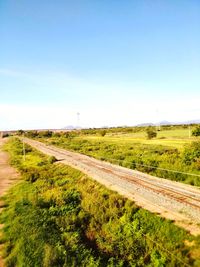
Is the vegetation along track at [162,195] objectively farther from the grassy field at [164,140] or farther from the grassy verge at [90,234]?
the grassy field at [164,140]

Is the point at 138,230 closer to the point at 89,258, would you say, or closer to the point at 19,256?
the point at 89,258

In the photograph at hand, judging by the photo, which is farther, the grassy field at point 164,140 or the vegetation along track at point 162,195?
the grassy field at point 164,140

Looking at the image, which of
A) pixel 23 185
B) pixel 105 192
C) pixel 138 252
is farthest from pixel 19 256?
pixel 23 185

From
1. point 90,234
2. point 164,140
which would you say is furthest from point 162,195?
point 164,140

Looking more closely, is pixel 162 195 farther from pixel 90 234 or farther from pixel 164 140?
pixel 164 140

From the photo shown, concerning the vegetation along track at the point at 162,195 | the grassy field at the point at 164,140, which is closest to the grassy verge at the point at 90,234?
the vegetation along track at the point at 162,195

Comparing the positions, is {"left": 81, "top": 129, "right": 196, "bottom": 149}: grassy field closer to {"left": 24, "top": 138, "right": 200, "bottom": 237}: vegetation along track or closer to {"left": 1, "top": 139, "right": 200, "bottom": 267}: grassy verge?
{"left": 24, "top": 138, "right": 200, "bottom": 237}: vegetation along track

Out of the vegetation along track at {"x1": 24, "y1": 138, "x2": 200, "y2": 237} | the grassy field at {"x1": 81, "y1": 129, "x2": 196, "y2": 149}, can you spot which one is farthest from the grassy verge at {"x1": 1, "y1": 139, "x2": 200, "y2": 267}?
the grassy field at {"x1": 81, "y1": 129, "x2": 196, "y2": 149}

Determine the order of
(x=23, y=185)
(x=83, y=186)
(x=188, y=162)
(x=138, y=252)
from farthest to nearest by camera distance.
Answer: (x=188, y=162) < (x=23, y=185) < (x=83, y=186) < (x=138, y=252)
